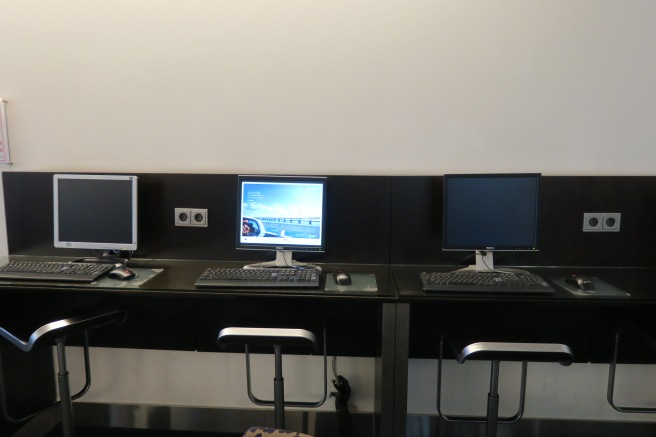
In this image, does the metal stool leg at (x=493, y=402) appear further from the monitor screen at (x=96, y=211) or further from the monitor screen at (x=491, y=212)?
the monitor screen at (x=96, y=211)

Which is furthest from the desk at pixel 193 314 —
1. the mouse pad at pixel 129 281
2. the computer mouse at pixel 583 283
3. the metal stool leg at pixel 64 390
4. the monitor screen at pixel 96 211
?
the computer mouse at pixel 583 283

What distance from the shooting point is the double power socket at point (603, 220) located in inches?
83.1

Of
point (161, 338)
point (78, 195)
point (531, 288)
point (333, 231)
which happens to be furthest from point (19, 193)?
point (531, 288)

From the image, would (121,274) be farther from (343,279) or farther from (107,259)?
(343,279)

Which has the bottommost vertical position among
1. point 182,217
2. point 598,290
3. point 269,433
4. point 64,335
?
point 269,433

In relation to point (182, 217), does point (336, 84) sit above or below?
above

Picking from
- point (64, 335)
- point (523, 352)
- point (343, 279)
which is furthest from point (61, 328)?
point (523, 352)

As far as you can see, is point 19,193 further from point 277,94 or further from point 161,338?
point 277,94

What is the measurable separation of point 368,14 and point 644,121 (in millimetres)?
1368

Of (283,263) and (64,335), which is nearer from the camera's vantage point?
(64,335)

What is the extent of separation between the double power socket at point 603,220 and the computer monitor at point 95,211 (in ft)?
6.87

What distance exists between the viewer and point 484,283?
5.84 ft

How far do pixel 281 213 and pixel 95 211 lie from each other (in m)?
0.87

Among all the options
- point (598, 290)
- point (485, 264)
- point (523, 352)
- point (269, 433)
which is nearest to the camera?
point (269, 433)
